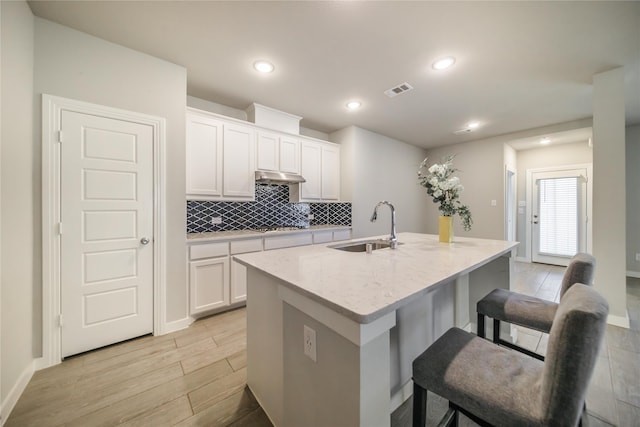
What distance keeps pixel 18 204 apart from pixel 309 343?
2.15 meters

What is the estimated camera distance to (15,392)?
1520mm

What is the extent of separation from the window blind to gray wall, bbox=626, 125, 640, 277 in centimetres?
73

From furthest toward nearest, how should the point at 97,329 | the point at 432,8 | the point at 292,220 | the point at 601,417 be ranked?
1. the point at 292,220
2. the point at 97,329
3. the point at 432,8
4. the point at 601,417

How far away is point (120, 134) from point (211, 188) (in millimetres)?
982

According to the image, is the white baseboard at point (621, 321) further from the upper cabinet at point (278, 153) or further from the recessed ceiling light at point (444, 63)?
the upper cabinet at point (278, 153)

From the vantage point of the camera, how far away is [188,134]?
8.91ft

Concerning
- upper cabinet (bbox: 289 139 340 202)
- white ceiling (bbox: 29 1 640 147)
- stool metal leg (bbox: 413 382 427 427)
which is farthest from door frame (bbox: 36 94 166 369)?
stool metal leg (bbox: 413 382 427 427)

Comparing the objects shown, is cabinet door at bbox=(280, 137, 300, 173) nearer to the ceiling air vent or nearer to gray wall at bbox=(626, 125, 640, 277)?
the ceiling air vent

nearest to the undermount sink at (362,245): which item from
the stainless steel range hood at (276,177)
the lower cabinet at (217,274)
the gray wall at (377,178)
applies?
the lower cabinet at (217,274)

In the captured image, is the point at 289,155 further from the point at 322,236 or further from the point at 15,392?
the point at 15,392

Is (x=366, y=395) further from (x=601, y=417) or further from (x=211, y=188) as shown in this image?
(x=211, y=188)

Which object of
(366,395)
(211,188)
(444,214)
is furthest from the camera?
(211,188)

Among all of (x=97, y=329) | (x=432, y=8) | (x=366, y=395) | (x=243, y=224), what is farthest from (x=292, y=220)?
(x=366, y=395)

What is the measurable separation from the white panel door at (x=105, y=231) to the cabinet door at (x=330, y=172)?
2.49 meters
